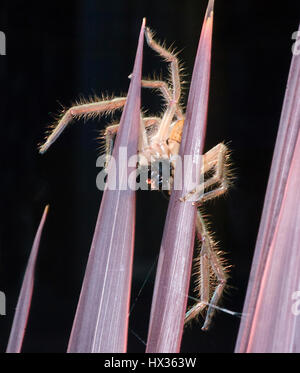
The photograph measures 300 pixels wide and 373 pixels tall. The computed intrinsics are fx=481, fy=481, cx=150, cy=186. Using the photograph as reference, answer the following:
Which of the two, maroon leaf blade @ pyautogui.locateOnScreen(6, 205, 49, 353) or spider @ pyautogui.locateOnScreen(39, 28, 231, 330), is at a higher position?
spider @ pyautogui.locateOnScreen(39, 28, 231, 330)

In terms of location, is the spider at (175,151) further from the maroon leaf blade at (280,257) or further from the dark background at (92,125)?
the dark background at (92,125)

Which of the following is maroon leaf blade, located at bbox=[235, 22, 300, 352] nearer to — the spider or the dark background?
the spider

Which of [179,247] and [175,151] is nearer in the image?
[179,247]

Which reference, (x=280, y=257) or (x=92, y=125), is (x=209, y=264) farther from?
(x=92, y=125)

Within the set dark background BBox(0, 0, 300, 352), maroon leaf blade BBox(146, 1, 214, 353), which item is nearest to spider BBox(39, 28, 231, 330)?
maroon leaf blade BBox(146, 1, 214, 353)

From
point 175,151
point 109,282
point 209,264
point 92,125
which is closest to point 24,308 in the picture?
point 109,282

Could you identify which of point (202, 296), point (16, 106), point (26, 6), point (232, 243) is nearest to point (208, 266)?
point (202, 296)
